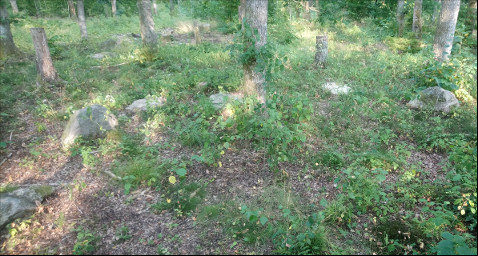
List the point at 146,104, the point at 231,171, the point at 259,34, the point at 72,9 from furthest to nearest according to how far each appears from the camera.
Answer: the point at 72,9 < the point at 146,104 < the point at 259,34 < the point at 231,171

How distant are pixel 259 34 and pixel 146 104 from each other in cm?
312

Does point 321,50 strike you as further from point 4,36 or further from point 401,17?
point 4,36

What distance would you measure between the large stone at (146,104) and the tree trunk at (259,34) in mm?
2102

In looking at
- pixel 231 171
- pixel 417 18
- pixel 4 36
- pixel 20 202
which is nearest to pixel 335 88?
pixel 231 171

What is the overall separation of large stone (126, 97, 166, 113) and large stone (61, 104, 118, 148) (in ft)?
3.37

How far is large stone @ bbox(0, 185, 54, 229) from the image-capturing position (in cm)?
346

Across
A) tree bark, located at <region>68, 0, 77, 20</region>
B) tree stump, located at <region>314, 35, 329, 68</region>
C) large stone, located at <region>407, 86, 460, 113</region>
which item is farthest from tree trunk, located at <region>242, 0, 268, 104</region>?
tree bark, located at <region>68, 0, 77, 20</region>

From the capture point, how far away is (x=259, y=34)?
5816mm

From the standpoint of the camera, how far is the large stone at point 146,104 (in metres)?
6.64

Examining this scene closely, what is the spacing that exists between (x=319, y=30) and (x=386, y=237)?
13.5m

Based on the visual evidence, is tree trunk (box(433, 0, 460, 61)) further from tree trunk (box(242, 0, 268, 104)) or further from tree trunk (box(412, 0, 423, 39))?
tree trunk (box(242, 0, 268, 104))

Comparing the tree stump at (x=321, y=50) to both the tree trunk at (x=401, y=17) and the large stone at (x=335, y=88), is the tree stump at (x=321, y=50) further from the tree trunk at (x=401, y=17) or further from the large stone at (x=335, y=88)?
the tree trunk at (x=401, y=17)

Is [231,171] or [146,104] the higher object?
[146,104]

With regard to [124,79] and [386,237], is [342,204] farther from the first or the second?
[124,79]
